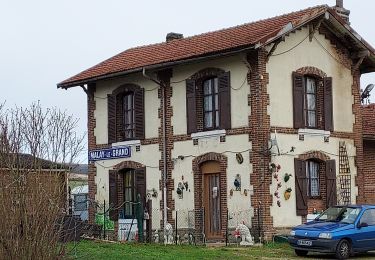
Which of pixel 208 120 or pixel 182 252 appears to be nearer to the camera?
pixel 182 252

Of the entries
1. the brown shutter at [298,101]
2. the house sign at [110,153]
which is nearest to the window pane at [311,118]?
the brown shutter at [298,101]

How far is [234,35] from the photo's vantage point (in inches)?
963

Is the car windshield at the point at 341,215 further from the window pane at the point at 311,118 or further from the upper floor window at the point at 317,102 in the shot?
the window pane at the point at 311,118

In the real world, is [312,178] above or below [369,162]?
below

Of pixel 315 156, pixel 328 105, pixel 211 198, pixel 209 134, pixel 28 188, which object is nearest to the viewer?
pixel 28 188

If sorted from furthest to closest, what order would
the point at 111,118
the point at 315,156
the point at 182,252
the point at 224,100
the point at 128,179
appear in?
the point at 111,118 < the point at 128,179 < the point at 315,156 < the point at 224,100 < the point at 182,252

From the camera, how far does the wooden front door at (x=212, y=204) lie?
2377cm

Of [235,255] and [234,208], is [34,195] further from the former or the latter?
[234,208]

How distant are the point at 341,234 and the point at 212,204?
6.44 meters

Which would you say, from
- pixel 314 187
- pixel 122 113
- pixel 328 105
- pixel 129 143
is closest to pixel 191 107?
pixel 129 143

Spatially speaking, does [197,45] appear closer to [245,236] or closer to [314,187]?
[314,187]

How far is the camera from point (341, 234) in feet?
60.4

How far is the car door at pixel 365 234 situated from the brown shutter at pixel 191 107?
24.0 ft

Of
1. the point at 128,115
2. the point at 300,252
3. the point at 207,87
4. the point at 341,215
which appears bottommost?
the point at 300,252
